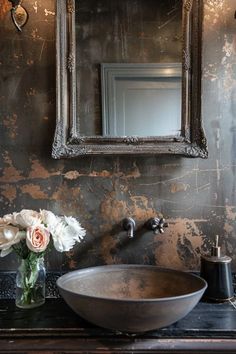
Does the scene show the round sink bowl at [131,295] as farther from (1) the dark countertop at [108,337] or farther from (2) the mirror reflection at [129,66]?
(2) the mirror reflection at [129,66]

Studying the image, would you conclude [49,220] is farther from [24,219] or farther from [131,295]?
[131,295]

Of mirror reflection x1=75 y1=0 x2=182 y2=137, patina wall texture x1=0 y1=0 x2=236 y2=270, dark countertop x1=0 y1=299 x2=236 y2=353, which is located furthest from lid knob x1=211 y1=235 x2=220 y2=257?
mirror reflection x1=75 y1=0 x2=182 y2=137

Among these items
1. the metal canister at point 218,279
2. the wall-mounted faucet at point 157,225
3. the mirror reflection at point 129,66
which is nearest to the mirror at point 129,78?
the mirror reflection at point 129,66

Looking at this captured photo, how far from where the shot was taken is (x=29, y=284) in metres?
1.44

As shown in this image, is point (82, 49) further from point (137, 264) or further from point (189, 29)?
point (137, 264)

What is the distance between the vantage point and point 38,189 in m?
1.64

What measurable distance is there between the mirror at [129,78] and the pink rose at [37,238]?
345 millimetres

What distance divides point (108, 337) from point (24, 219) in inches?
19.6

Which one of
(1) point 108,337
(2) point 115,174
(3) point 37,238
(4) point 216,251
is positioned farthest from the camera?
(2) point 115,174

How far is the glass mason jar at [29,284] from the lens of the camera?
144 centimetres

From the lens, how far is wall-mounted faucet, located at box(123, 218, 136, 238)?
157cm

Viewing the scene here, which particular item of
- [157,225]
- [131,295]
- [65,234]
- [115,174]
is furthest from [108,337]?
[115,174]

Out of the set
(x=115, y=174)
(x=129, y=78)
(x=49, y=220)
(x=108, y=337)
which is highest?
(x=129, y=78)

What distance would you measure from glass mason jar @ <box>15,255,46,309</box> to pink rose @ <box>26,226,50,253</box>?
8 centimetres
